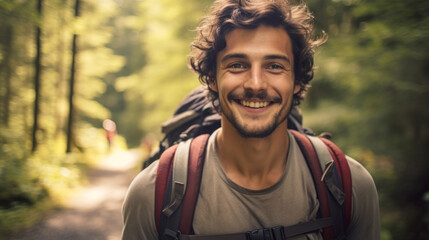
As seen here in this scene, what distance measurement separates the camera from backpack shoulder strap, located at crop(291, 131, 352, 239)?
187 centimetres

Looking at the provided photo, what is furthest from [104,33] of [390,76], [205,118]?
[205,118]

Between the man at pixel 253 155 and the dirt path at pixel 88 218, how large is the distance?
4795mm

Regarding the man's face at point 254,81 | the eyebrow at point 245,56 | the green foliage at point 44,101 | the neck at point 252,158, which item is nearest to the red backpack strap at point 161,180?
the neck at point 252,158

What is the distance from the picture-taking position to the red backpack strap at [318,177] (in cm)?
186

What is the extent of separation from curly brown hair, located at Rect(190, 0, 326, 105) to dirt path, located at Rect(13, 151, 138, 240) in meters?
4.91

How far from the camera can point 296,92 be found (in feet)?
7.39

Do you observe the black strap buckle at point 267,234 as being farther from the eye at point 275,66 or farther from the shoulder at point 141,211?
the eye at point 275,66

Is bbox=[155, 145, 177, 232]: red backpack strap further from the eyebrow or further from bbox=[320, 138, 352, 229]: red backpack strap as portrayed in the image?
bbox=[320, 138, 352, 229]: red backpack strap

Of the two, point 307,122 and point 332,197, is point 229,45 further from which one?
point 307,122

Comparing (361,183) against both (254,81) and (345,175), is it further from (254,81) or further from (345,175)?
(254,81)

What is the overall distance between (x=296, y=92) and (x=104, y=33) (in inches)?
600

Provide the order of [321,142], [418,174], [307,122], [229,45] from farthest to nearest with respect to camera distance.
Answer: [307,122]
[418,174]
[321,142]
[229,45]

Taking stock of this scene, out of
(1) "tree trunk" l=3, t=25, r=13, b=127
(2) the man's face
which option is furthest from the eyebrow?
(1) "tree trunk" l=3, t=25, r=13, b=127

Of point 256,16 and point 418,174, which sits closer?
point 256,16
